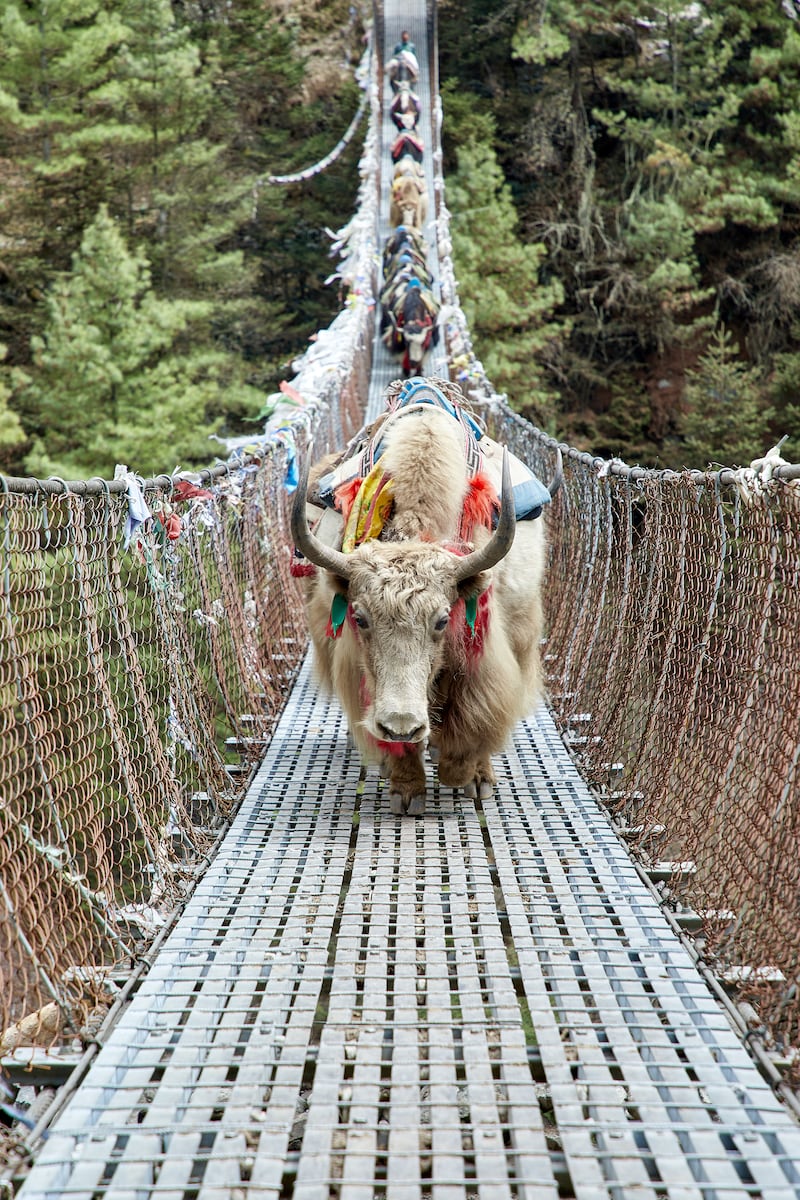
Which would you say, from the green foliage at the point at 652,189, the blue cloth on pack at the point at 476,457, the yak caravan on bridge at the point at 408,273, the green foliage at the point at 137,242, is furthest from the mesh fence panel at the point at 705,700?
the green foliage at the point at 652,189

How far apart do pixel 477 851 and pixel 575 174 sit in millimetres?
19570

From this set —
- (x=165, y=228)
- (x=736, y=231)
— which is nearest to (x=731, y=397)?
(x=736, y=231)

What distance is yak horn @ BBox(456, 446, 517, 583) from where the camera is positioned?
2689 mm

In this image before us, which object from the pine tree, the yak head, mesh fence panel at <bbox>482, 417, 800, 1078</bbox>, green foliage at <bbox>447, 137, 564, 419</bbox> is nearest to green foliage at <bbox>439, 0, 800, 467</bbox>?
green foliage at <bbox>447, 137, 564, 419</bbox>

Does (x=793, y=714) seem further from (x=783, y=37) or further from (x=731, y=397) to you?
(x=783, y=37)

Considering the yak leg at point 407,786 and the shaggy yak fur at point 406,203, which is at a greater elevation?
the shaggy yak fur at point 406,203

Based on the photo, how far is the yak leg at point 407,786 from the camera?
3211mm

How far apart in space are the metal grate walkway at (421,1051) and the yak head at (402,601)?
42 centimetres

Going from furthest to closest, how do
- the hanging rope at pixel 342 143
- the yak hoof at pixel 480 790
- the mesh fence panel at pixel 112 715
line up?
the hanging rope at pixel 342 143, the yak hoof at pixel 480 790, the mesh fence panel at pixel 112 715

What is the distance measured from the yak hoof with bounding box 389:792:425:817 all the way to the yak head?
16.7 inches

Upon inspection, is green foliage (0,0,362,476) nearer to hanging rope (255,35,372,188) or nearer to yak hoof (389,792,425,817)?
hanging rope (255,35,372,188)

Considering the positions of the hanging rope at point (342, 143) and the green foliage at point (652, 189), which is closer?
the green foliage at point (652, 189)

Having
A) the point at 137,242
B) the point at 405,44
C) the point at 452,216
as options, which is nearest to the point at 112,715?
the point at 137,242

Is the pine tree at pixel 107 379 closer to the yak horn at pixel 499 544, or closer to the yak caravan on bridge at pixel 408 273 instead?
the yak caravan on bridge at pixel 408 273
